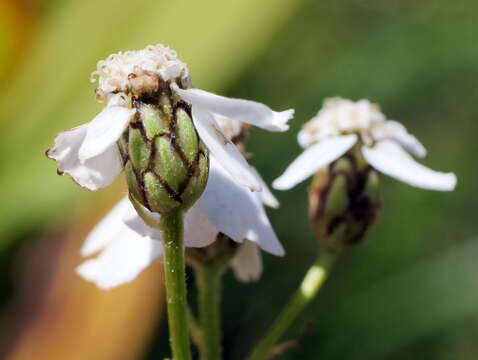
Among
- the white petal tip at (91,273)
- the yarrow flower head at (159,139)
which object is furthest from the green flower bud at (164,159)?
the white petal tip at (91,273)

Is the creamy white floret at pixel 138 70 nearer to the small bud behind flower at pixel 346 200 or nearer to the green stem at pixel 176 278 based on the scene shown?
the green stem at pixel 176 278

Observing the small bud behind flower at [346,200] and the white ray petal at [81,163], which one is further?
the small bud behind flower at [346,200]

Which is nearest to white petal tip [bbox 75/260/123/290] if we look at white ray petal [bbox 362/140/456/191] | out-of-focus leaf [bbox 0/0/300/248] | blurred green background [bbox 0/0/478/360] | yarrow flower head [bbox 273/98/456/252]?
yarrow flower head [bbox 273/98/456/252]

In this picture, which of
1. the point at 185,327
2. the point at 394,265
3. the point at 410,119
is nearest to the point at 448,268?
the point at 394,265

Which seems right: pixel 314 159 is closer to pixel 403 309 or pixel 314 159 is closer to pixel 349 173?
pixel 349 173

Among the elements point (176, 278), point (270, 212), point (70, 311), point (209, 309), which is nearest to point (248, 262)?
point (209, 309)

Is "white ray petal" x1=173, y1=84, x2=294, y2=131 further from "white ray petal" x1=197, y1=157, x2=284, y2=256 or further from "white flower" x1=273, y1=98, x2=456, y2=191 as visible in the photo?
"white flower" x1=273, y1=98, x2=456, y2=191

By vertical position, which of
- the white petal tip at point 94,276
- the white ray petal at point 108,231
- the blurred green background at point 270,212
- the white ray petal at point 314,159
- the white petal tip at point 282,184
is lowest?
the blurred green background at point 270,212
